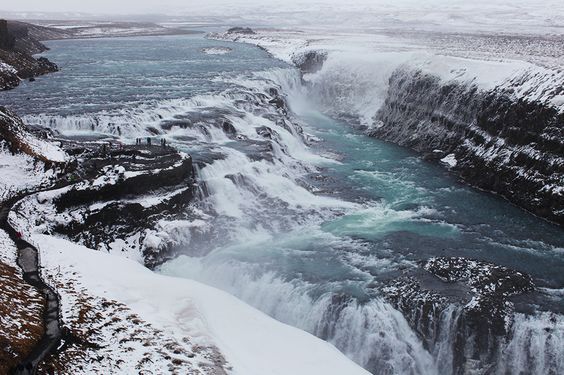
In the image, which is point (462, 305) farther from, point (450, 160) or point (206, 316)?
point (450, 160)

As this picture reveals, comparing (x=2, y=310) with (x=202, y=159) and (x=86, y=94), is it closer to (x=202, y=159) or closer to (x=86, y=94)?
(x=202, y=159)

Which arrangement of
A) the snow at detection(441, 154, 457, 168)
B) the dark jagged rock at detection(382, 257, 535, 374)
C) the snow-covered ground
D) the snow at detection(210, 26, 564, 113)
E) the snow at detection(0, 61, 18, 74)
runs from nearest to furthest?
the dark jagged rock at detection(382, 257, 535, 374) < the snow at detection(210, 26, 564, 113) < the snow-covered ground < the snow at detection(441, 154, 457, 168) < the snow at detection(0, 61, 18, 74)

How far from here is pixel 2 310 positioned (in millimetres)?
15125

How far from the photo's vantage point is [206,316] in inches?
739

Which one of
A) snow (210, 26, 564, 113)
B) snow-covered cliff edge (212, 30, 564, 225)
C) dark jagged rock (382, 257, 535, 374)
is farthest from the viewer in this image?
snow (210, 26, 564, 113)

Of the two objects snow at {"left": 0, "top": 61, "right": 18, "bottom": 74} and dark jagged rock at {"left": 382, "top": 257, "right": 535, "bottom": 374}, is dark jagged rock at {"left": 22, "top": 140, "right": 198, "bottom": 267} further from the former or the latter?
snow at {"left": 0, "top": 61, "right": 18, "bottom": 74}

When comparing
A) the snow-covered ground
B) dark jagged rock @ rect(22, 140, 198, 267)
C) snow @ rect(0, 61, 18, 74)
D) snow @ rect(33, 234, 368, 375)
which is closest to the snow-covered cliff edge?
the snow-covered ground

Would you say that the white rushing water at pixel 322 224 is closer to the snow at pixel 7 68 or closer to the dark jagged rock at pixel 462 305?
the dark jagged rock at pixel 462 305

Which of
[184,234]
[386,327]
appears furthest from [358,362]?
[184,234]

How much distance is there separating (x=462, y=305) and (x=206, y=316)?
33.6ft

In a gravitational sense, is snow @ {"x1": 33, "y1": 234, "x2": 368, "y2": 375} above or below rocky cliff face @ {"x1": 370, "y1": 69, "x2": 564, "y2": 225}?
below

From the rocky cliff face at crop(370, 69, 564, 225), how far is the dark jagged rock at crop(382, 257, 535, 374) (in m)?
9.64

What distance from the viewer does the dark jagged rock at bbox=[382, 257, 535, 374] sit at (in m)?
19.6

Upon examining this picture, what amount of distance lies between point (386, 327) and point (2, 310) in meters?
13.6
